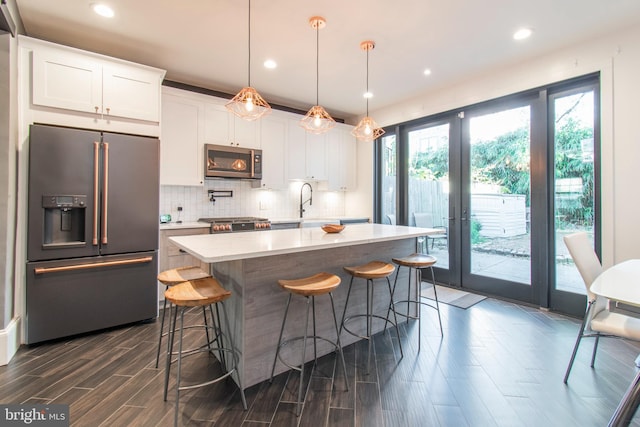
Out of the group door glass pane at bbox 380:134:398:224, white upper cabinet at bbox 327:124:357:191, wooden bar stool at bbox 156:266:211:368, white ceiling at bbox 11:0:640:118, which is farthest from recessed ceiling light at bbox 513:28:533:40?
wooden bar stool at bbox 156:266:211:368

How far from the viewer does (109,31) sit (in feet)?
9.49

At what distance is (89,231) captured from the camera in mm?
2771

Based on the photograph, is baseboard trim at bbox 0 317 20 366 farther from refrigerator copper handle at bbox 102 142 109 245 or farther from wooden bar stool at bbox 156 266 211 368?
wooden bar stool at bbox 156 266 211 368

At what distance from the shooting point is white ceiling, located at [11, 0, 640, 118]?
253cm

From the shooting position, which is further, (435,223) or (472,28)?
(435,223)

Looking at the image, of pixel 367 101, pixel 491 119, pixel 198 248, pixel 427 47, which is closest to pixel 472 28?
pixel 427 47

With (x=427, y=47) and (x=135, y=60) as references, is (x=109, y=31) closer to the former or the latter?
(x=135, y=60)

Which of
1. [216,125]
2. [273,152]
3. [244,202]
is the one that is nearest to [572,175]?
[273,152]

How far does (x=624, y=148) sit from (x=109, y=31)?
496cm

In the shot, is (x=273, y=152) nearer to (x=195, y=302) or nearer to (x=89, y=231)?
(x=89, y=231)

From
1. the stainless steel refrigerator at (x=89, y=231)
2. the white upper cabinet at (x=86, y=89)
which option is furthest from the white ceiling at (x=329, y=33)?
the stainless steel refrigerator at (x=89, y=231)

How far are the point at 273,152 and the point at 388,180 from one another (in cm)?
206

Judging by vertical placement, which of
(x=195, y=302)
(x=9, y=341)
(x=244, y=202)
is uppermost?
(x=244, y=202)

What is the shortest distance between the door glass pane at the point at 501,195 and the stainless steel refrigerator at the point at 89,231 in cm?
391
